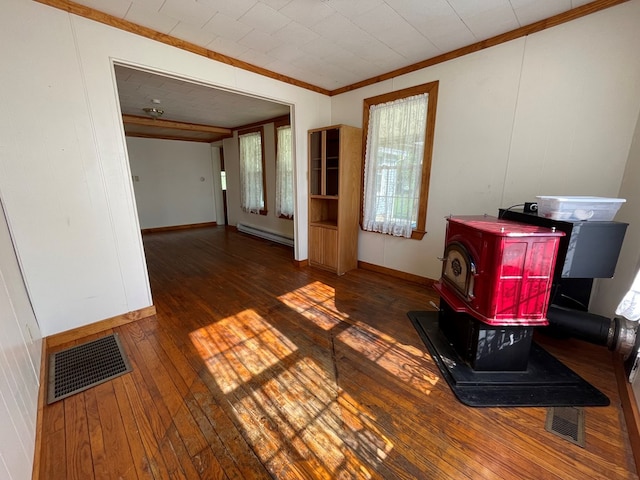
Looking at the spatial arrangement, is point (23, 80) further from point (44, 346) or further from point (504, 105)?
point (504, 105)

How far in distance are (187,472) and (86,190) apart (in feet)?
7.15

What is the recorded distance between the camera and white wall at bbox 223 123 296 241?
17.8 feet

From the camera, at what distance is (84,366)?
1.90m

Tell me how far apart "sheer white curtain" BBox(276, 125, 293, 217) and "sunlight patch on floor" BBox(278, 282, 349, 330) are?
2.26 meters

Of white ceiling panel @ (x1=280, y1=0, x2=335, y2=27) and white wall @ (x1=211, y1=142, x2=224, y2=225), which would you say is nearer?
white ceiling panel @ (x1=280, y1=0, x2=335, y2=27)

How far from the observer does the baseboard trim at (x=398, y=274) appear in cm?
327

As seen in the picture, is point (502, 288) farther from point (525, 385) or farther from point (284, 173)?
point (284, 173)

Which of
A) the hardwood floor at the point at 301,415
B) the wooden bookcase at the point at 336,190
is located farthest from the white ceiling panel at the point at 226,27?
the hardwood floor at the point at 301,415

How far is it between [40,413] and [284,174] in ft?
14.2

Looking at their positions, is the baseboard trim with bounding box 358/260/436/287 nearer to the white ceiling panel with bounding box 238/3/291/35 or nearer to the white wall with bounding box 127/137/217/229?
the white ceiling panel with bounding box 238/3/291/35

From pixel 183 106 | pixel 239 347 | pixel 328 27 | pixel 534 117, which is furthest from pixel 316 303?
pixel 183 106

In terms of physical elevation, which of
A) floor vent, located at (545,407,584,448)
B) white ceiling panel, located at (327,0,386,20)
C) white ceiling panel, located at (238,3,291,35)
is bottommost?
floor vent, located at (545,407,584,448)

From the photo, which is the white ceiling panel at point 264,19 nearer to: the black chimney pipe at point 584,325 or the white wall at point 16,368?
the white wall at point 16,368

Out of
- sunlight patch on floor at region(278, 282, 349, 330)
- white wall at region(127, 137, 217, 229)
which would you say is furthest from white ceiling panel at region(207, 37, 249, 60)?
white wall at region(127, 137, 217, 229)
